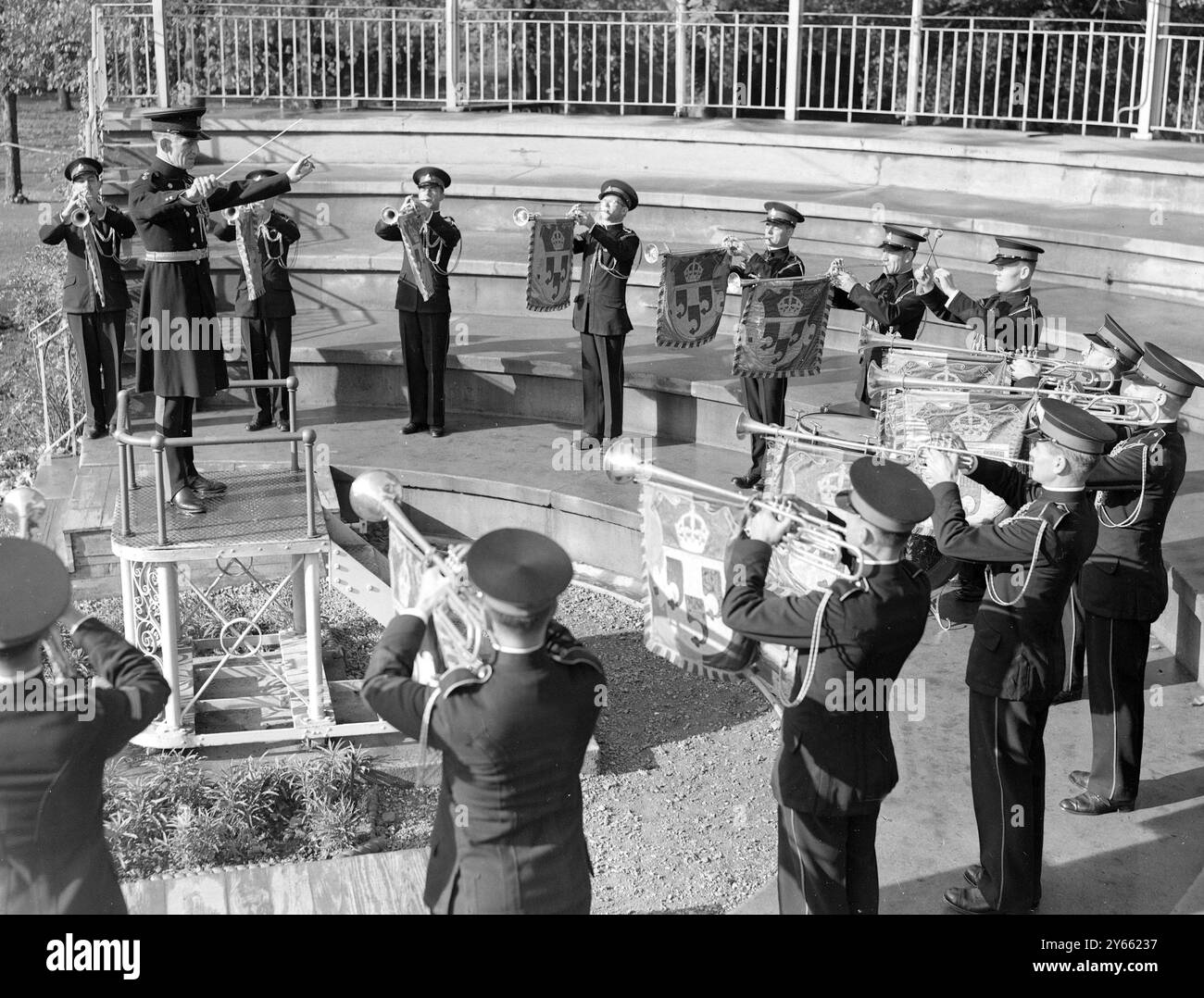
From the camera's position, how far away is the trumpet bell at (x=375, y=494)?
15.5ft

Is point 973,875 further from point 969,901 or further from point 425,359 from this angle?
point 425,359

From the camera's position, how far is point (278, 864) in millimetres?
5906

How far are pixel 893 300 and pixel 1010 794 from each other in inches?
184

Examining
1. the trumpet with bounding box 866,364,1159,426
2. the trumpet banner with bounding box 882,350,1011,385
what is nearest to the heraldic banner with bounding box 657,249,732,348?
the trumpet with bounding box 866,364,1159,426

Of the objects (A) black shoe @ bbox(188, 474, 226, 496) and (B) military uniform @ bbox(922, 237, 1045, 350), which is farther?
(B) military uniform @ bbox(922, 237, 1045, 350)

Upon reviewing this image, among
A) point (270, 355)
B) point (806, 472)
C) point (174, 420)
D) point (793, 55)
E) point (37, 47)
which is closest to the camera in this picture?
point (806, 472)

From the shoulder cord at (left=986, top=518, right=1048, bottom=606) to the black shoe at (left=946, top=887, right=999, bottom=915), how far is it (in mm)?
1073

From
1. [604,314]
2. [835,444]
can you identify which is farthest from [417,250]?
[835,444]

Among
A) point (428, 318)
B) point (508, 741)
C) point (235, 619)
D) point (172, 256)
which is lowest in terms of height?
point (235, 619)

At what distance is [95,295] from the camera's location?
10297 millimetres

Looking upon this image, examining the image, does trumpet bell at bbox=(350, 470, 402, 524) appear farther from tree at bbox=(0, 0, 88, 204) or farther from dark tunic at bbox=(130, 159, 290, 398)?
tree at bbox=(0, 0, 88, 204)

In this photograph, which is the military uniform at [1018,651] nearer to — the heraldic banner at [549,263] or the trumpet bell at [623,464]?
the trumpet bell at [623,464]

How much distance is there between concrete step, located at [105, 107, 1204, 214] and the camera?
13.9 m

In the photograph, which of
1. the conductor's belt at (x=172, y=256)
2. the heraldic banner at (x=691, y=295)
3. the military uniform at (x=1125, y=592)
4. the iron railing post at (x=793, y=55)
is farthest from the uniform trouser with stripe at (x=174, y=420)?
the iron railing post at (x=793, y=55)
